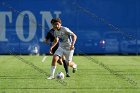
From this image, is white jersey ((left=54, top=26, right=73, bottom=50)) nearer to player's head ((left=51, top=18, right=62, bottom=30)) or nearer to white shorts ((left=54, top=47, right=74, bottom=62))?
white shorts ((left=54, top=47, right=74, bottom=62))

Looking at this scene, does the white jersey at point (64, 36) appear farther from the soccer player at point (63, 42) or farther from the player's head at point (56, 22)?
the player's head at point (56, 22)

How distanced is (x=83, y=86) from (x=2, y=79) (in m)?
3.59

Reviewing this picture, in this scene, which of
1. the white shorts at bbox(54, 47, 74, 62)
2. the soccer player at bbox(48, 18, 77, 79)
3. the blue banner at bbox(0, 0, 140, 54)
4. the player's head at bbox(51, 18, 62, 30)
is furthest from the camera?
the blue banner at bbox(0, 0, 140, 54)

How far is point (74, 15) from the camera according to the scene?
139ft

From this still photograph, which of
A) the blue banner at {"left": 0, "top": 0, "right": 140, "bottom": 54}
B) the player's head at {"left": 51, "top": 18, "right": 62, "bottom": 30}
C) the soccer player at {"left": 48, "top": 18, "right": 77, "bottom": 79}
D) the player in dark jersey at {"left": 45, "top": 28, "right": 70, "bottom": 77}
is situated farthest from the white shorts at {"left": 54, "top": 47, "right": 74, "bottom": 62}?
the blue banner at {"left": 0, "top": 0, "right": 140, "bottom": 54}

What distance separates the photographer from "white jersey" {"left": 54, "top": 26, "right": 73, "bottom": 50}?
19.1 metres

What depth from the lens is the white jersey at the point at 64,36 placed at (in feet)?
62.6

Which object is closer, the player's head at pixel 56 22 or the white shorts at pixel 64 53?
the player's head at pixel 56 22

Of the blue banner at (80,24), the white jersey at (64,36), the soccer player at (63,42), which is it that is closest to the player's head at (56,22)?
the soccer player at (63,42)

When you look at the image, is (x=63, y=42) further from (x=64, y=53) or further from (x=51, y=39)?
(x=51, y=39)

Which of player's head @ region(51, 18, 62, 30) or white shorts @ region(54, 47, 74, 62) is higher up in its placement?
player's head @ region(51, 18, 62, 30)

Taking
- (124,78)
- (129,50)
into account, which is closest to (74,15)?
(129,50)

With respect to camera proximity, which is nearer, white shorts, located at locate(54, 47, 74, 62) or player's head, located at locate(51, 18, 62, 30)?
player's head, located at locate(51, 18, 62, 30)

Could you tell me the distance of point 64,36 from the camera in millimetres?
19391
